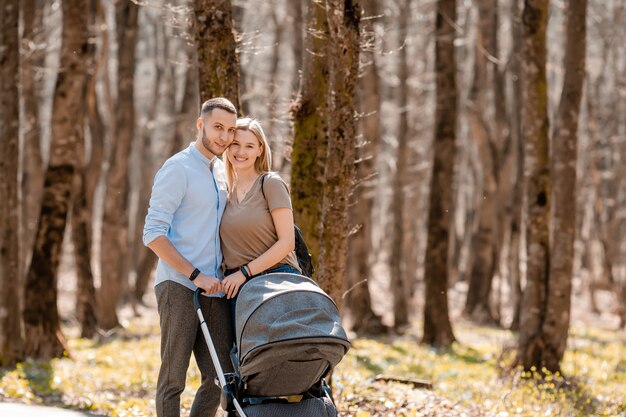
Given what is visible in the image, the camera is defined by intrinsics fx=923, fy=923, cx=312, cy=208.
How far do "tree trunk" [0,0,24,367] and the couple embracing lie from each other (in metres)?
6.51

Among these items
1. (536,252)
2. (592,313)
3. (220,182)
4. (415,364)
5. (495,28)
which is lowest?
(592,313)

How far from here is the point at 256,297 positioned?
5.31m

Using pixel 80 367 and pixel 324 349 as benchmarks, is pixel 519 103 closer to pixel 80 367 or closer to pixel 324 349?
pixel 80 367

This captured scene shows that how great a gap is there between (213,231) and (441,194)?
11.4 metres

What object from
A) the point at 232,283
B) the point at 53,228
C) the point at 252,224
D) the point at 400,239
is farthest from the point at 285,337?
the point at 400,239

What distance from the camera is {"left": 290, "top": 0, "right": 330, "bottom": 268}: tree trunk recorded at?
8812 mm

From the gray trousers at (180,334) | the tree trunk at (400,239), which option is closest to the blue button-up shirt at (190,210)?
the gray trousers at (180,334)

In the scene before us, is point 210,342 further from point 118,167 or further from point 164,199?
point 118,167

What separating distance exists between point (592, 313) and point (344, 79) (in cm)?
2511

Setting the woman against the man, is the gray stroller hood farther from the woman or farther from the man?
the man

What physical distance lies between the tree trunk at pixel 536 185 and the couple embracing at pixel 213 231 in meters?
6.96

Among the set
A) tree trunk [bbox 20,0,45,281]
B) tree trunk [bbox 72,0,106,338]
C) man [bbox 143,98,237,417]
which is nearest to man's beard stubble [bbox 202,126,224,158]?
man [bbox 143,98,237,417]

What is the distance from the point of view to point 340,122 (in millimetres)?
7570

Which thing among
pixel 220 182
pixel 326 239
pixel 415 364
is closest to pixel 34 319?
pixel 415 364
